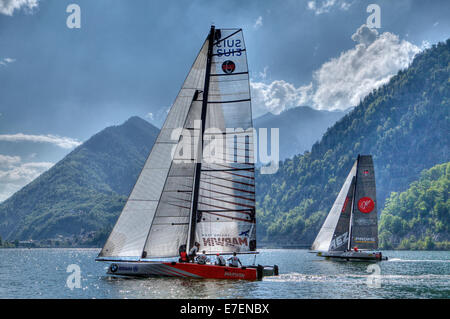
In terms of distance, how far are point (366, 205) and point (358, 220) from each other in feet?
8.23

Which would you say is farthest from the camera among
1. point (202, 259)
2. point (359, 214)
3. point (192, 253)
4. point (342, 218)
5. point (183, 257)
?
point (342, 218)

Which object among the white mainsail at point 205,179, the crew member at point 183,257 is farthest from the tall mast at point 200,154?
the crew member at point 183,257

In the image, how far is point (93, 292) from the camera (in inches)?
1499

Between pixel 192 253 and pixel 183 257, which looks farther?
pixel 192 253

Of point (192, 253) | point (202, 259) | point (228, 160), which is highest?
point (228, 160)

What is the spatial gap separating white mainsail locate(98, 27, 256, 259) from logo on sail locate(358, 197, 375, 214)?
1614 inches

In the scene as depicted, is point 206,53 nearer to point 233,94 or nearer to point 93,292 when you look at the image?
point 233,94

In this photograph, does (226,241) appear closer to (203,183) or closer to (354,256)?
(203,183)

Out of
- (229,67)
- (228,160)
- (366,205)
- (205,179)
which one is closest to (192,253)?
(205,179)

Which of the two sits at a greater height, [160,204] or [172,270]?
[160,204]

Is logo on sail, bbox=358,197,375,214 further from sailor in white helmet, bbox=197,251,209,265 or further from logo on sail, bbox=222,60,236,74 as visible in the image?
sailor in white helmet, bbox=197,251,209,265

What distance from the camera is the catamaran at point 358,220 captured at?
7762cm

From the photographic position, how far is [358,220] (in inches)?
3066
